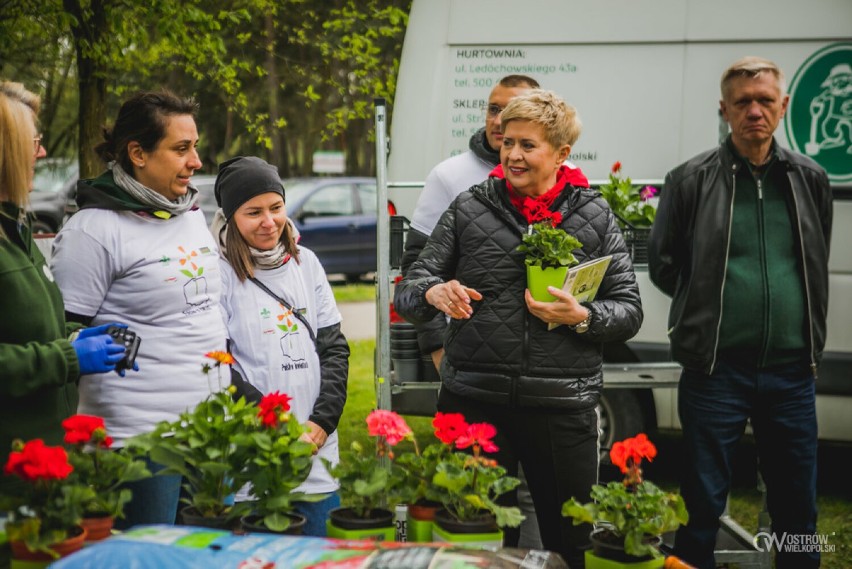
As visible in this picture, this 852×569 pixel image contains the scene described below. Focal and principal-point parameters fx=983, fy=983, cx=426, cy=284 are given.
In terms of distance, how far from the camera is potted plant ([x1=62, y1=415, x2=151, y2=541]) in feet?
6.35

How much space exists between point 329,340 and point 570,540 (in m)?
0.99

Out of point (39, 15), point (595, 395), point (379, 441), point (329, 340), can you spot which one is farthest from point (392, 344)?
point (39, 15)

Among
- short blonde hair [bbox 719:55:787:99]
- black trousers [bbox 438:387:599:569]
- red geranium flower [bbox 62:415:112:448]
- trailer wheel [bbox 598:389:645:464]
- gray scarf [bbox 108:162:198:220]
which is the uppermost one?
short blonde hair [bbox 719:55:787:99]

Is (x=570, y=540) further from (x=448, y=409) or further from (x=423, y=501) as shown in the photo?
(x=423, y=501)

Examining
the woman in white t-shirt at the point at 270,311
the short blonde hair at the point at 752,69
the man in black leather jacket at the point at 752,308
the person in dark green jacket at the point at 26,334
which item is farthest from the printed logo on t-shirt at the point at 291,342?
the short blonde hair at the point at 752,69

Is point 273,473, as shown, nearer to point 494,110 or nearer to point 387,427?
point 387,427

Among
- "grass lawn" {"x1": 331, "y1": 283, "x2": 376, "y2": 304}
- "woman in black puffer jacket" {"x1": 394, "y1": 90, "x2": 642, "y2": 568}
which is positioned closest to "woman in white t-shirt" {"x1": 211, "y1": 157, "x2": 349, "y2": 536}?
"woman in black puffer jacket" {"x1": 394, "y1": 90, "x2": 642, "y2": 568}

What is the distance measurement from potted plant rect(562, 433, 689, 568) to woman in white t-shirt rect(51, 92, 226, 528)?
129 cm

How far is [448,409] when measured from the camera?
10.4ft

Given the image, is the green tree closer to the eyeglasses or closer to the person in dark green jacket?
the eyeglasses

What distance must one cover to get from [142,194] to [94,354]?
1.95 feet

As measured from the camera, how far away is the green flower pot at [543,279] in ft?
9.33

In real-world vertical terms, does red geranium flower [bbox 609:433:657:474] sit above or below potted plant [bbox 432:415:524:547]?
above

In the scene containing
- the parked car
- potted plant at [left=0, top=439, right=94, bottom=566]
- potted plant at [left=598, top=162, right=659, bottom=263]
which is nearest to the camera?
potted plant at [left=0, top=439, right=94, bottom=566]
